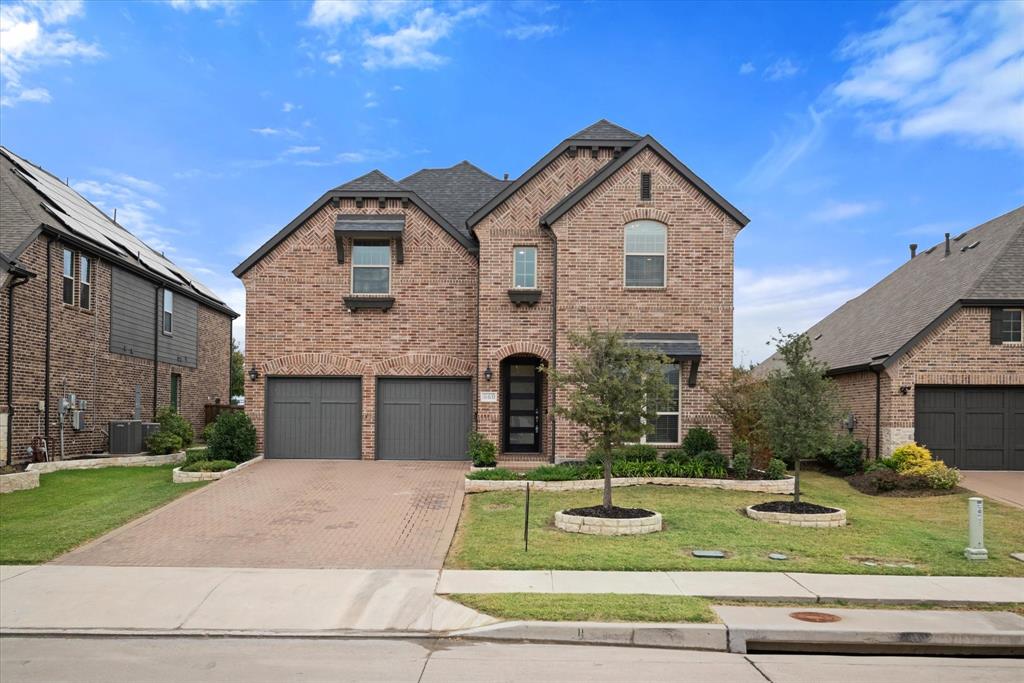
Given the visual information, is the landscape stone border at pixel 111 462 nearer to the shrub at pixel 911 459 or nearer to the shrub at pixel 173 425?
the shrub at pixel 173 425

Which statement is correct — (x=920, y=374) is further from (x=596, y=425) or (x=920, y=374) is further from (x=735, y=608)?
(x=735, y=608)

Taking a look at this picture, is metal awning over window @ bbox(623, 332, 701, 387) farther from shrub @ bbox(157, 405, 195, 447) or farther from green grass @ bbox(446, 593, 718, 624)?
shrub @ bbox(157, 405, 195, 447)

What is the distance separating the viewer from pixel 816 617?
26.0 feet

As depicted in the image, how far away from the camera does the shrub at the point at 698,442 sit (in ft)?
57.9

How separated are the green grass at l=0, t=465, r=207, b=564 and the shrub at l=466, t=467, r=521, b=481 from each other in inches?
228

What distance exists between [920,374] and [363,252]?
14.7m

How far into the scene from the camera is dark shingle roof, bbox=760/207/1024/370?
19422mm

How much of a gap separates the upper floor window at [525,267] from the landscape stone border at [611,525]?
325 inches

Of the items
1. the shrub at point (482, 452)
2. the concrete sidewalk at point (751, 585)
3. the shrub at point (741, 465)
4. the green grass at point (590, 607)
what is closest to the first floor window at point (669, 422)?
the shrub at point (741, 465)

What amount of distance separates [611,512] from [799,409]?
4.03 meters

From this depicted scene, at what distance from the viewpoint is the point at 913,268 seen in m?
25.7

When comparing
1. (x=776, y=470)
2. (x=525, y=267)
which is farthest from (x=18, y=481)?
(x=776, y=470)

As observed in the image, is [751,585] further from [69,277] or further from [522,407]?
[69,277]

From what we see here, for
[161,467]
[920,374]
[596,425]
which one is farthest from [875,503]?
[161,467]
